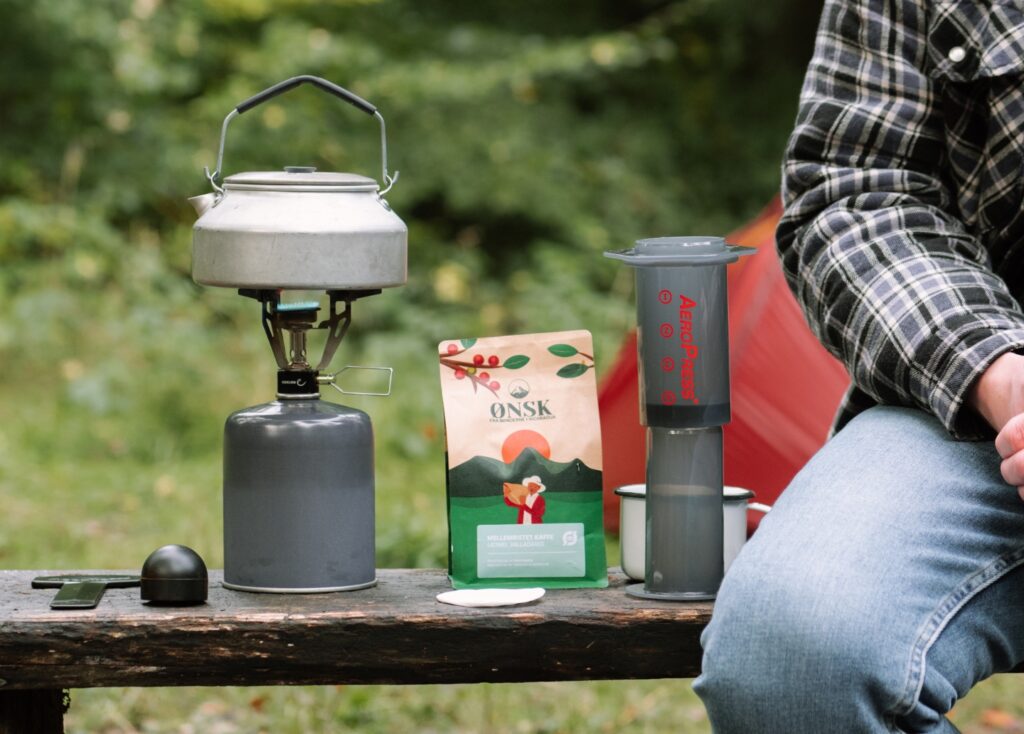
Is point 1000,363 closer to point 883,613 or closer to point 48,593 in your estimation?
point 883,613

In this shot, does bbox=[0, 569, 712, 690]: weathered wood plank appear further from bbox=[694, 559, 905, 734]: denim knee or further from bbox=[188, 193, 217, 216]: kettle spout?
bbox=[188, 193, 217, 216]: kettle spout

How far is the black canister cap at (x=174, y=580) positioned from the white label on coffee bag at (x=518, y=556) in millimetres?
320

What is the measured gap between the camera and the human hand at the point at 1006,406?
1.33 m

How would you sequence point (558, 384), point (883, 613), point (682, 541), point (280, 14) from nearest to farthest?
point (883, 613) → point (682, 541) → point (558, 384) → point (280, 14)

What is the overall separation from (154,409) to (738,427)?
2.08m

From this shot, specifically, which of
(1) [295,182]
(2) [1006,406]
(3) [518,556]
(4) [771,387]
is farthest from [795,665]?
(4) [771,387]

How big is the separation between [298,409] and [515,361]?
0.86 ft

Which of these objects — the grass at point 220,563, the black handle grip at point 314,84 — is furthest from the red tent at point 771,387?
the black handle grip at point 314,84

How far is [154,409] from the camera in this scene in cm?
433

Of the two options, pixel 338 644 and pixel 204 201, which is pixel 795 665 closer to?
pixel 338 644

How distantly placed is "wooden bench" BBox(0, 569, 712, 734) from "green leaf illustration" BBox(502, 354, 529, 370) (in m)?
0.30

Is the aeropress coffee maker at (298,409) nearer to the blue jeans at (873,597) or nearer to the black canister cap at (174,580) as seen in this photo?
the black canister cap at (174,580)

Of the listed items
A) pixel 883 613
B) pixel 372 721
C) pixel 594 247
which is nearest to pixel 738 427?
pixel 372 721

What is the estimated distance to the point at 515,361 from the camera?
1693 millimetres
